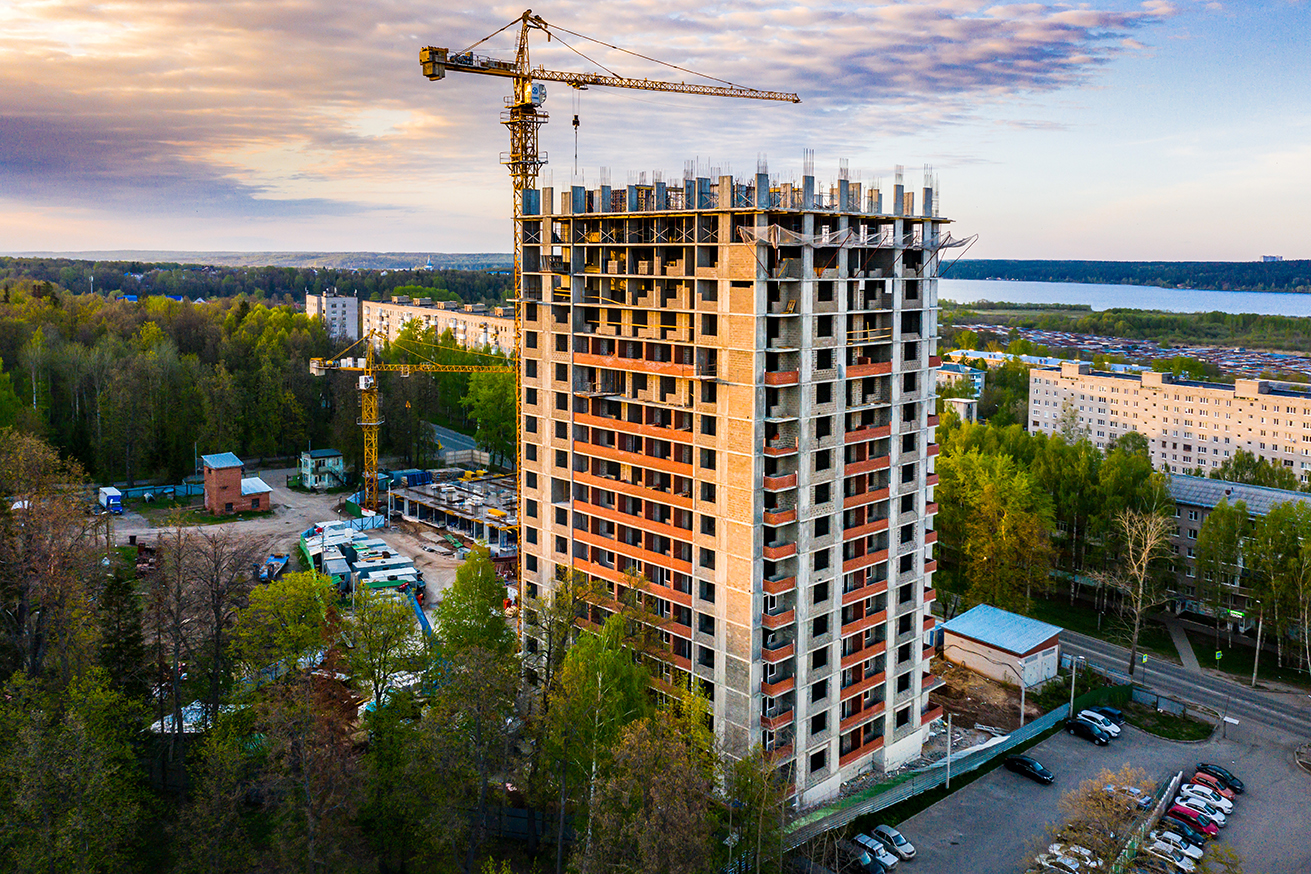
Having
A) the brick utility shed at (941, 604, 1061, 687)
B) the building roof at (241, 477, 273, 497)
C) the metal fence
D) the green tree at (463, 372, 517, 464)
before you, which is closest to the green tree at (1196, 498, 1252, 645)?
the brick utility shed at (941, 604, 1061, 687)

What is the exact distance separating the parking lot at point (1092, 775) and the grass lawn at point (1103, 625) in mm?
11270

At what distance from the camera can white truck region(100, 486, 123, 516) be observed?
81.7 meters

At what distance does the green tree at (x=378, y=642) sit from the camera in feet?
119

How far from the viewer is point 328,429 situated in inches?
4321

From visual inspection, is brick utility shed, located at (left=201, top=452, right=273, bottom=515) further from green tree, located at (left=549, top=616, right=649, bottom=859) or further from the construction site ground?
green tree, located at (left=549, top=616, right=649, bottom=859)

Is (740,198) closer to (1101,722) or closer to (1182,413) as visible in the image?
(1101,722)

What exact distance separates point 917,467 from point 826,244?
38.4 ft

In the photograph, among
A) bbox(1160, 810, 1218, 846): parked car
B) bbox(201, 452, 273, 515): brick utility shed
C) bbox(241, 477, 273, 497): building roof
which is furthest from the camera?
bbox(241, 477, 273, 497): building roof

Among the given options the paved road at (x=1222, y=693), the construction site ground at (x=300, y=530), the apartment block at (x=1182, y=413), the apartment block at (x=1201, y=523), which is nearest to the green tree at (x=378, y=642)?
the construction site ground at (x=300, y=530)

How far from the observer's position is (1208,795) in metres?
39.7

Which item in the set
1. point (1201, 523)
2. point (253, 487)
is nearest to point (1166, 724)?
point (1201, 523)

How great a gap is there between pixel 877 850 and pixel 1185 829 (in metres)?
13.4

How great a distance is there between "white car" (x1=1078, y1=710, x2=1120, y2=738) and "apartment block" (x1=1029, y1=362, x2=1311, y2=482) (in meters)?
52.2

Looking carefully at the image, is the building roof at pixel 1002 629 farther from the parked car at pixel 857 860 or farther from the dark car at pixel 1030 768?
the parked car at pixel 857 860
